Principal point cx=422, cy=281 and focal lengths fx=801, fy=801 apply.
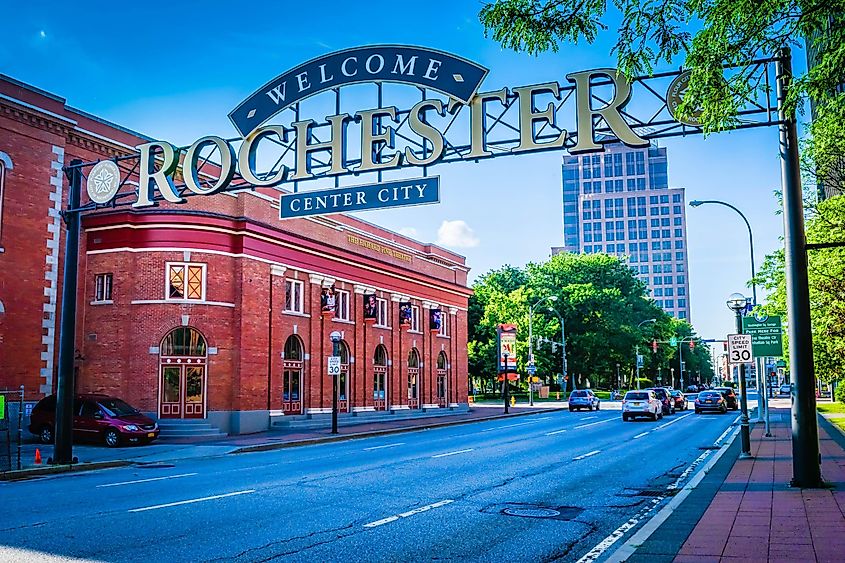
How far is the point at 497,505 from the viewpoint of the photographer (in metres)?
12.8

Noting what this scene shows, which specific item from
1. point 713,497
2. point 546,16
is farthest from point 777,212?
point 546,16

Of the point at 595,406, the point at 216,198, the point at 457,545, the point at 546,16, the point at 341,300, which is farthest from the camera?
the point at 595,406

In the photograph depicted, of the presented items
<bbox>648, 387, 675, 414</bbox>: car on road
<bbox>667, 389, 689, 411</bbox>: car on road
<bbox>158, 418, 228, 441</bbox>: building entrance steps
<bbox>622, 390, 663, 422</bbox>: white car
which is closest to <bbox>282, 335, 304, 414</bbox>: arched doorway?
<bbox>158, 418, 228, 441</bbox>: building entrance steps

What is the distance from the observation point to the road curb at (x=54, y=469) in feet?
56.4

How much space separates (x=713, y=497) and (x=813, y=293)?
17415 millimetres

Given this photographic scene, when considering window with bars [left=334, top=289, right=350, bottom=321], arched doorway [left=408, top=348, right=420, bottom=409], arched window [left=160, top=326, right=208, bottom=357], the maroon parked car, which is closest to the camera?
the maroon parked car

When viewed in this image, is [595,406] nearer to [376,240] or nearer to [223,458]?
[376,240]

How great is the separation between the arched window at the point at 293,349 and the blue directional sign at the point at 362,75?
20.0 metres

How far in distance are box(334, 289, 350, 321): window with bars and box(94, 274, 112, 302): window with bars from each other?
39.3 ft

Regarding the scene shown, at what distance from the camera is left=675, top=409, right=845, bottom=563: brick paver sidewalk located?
8.44 metres

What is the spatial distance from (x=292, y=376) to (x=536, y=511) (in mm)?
26597

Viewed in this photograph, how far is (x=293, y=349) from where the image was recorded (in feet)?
124

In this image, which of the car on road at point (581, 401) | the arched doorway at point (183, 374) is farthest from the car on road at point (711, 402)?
the arched doorway at point (183, 374)

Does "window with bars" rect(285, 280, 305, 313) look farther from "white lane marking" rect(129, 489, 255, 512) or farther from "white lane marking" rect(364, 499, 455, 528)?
"white lane marking" rect(364, 499, 455, 528)
